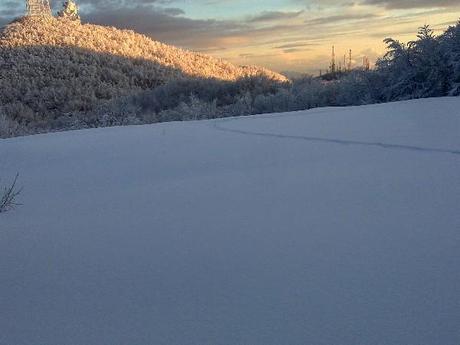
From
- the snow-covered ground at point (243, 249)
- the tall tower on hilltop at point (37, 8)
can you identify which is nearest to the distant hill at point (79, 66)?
the tall tower on hilltop at point (37, 8)

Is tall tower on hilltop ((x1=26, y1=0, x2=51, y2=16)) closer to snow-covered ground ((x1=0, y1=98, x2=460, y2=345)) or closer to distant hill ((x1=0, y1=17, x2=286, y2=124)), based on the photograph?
distant hill ((x1=0, y1=17, x2=286, y2=124))

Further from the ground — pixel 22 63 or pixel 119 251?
pixel 22 63

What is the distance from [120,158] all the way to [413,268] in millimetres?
3605

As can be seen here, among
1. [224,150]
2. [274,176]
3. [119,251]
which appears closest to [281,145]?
[224,150]

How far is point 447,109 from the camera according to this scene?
22.4ft

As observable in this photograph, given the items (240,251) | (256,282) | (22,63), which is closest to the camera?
(256,282)

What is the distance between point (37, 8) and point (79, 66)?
1535cm

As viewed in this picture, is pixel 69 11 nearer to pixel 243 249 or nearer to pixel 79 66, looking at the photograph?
pixel 79 66

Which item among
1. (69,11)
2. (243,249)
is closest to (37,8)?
(69,11)

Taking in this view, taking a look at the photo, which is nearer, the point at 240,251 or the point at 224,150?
the point at 240,251

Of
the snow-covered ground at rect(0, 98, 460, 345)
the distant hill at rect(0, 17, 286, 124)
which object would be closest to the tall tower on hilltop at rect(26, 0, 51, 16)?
the distant hill at rect(0, 17, 286, 124)

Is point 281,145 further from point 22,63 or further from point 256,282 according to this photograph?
point 22,63

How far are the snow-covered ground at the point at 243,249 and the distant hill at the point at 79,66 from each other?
20.4m

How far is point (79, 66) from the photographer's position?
3319cm
